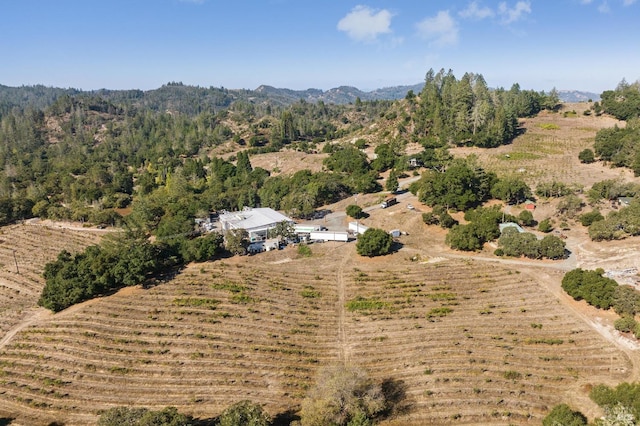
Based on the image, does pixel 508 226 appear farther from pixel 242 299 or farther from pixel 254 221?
pixel 254 221

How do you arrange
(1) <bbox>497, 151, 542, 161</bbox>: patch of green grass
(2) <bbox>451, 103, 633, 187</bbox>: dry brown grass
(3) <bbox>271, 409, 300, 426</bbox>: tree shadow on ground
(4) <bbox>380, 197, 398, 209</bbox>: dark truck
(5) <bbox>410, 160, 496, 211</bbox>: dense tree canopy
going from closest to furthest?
(3) <bbox>271, 409, 300, 426</bbox>: tree shadow on ground → (5) <bbox>410, 160, 496, 211</bbox>: dense tree canopy → (4) <bbox>380, 197, 398, 209</bbox>: dark truck → (2) <bbox>451, 103, 633, 187</bbox>: dry brown grass → (1) <bbox>497, 151, 542, 161</bbox>: patch of green grass

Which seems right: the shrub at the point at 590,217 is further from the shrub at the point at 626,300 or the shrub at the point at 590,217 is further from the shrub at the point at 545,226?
the shrub at the point at 626,300

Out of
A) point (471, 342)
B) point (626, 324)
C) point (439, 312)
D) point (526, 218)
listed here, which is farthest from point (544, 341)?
point (526, 218)

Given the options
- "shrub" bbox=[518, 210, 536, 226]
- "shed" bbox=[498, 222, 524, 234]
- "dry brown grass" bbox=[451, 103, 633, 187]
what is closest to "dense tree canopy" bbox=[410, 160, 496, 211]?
"shrub" bbox=[518, 210, 536, 226]

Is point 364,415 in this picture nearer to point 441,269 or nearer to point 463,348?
point 463,348

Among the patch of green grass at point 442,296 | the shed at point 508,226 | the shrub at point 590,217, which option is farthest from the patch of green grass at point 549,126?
the patch of green grass at point 442,296

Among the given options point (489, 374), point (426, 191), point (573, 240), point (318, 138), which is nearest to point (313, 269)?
point (489, 374)

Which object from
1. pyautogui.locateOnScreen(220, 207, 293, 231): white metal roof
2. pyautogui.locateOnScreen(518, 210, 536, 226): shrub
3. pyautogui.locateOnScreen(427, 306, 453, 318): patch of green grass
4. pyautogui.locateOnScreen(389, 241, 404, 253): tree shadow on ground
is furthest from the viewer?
pyautogui.locateOnScreen(220, 207, 293, 231): white metal roof

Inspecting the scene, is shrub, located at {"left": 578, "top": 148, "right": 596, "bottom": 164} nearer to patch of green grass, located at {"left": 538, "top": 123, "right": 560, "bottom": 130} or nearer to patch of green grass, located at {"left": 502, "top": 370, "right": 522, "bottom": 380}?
patch of green grass, located at {"left": 538, "top": 123, "right": 560, "bottom": 130}
